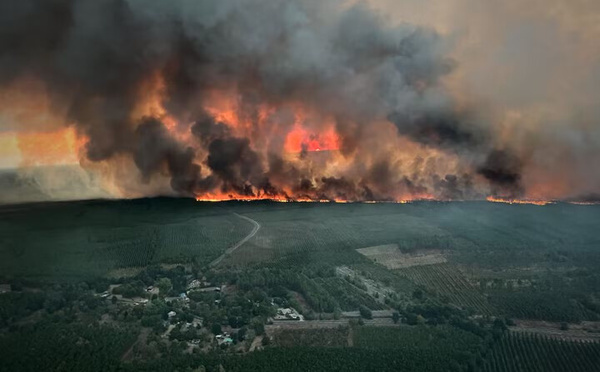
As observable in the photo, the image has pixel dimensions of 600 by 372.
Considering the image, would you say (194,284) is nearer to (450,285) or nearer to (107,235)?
(107,235)

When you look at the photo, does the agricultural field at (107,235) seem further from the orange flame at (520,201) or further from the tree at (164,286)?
the orange flame at (520,201)

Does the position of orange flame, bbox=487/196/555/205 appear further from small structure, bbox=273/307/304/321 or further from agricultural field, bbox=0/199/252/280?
small structure, bbox=273/307/304/321

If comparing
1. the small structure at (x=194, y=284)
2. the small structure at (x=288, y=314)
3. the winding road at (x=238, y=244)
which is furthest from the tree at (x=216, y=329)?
the winding road at (x=238, y=244)

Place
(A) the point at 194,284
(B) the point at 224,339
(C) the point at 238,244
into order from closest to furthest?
(B) the point at 224,339, (A) the point at 194,284, (C) the point at 238,244

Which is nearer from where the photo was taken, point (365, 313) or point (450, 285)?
point (365, 313)

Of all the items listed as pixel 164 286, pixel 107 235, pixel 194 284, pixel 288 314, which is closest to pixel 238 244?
pixel 194 284

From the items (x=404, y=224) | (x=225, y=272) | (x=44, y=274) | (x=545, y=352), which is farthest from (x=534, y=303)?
(x=44, y=274)
